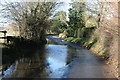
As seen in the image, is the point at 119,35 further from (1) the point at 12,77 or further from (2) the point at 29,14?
(2) the point at 29,14

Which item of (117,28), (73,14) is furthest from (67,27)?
(117,28)

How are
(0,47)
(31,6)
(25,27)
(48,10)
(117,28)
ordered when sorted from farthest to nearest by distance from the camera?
1. (48,10)
2. (31,6)
3. (25,27)
4. (0,47)
5. (117,28)

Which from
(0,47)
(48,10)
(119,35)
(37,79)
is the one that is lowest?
(37,79)

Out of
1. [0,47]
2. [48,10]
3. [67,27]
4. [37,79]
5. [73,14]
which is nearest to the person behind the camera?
[37,79]

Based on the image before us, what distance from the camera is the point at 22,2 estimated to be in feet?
57.7

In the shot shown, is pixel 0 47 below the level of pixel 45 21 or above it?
below

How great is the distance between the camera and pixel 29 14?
18344 millimetres

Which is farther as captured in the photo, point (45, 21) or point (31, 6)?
point (45, 21)

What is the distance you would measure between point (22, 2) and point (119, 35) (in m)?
12.4

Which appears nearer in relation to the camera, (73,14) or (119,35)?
(119,35)

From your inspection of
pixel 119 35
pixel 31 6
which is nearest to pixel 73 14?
pixel 31 6

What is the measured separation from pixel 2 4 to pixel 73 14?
27226mm

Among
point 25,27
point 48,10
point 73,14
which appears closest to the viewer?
point 25,27

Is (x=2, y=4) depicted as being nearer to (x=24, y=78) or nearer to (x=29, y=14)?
(x=29, y=14)
